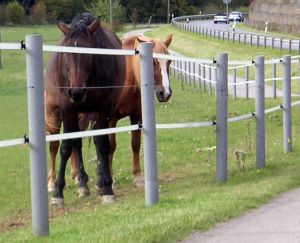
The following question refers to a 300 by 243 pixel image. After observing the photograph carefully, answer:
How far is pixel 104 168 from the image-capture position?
376 inches

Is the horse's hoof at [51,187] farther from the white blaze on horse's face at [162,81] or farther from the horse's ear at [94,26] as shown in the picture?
the horse's ear at [94,26]

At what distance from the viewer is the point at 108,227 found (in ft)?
23.0

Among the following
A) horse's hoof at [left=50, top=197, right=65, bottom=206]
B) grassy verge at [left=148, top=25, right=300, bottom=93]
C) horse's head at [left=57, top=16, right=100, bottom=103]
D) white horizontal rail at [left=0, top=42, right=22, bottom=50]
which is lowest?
grassy verge at [left=148, top=25, right=300, bottom=93]

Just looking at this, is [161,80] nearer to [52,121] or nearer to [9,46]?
[52,121]

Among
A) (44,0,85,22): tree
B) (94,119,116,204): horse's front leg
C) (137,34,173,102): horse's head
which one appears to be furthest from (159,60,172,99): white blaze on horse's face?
(44,0,85,22): tree

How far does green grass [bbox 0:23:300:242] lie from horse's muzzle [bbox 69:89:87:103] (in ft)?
2.01

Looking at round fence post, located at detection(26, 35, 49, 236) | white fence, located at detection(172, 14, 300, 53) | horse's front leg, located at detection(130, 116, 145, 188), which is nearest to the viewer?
round fence post, located at detection(26, 35, 49, 236)

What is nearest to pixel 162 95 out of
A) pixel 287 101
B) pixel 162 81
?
pixel 162 81

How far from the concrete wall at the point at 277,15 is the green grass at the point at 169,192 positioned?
4916 cm

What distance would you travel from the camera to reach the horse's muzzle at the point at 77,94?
8.81 m

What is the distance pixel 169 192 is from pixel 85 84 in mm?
1714

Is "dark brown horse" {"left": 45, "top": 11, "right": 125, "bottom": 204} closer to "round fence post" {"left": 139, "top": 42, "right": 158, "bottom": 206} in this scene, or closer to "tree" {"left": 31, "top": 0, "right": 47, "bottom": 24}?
"round fence post" {"left": 139, "top": 42, "right": 158, "bottom": 206}

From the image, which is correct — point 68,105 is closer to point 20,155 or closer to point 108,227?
point 108,227

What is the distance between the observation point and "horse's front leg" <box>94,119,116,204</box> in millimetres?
9477
